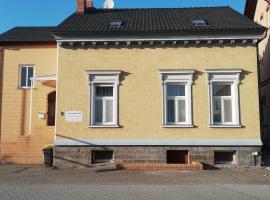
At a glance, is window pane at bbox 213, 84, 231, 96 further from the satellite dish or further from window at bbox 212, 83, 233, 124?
the satellite dish

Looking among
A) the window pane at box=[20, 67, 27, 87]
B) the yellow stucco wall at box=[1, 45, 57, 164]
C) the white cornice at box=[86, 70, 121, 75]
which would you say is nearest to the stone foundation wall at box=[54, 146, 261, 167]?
the yellow stucco wall at box=[1, 45, 57, 164]

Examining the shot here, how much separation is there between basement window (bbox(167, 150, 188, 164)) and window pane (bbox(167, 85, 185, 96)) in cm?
253

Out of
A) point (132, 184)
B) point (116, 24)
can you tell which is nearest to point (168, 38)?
point (116, 24)

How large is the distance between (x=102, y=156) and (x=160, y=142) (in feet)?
8.76

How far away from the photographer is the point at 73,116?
16609 millimetres

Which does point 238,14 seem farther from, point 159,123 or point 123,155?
point 123,155

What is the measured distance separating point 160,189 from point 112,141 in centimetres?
584

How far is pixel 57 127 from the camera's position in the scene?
16.5 meters

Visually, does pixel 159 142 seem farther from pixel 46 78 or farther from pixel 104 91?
pixel 46 78

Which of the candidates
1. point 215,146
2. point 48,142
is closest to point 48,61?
point 48,142

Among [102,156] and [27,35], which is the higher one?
[27,35]

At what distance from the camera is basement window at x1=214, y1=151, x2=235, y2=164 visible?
53.9 feet

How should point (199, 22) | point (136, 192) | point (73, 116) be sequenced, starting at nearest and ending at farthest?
1. point (136, 192)
2. point (73, 116)
3. point (199, 22)

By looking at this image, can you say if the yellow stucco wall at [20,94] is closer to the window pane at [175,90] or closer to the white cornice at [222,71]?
the window pane at [175,90]
